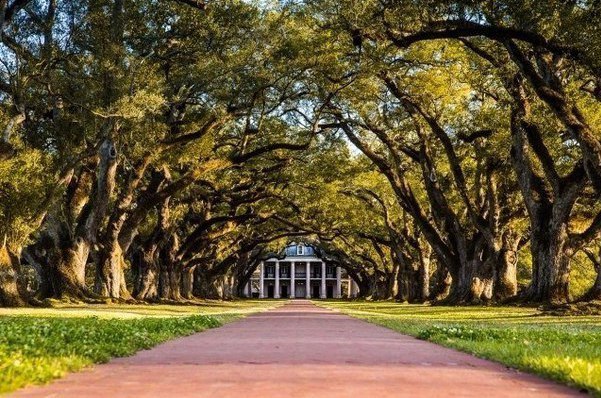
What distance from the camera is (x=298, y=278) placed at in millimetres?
156875

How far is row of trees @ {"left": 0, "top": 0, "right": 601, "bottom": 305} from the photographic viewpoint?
20000 mm

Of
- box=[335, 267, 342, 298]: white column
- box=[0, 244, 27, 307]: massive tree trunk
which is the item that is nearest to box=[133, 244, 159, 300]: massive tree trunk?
box=[0, 244, 27, 307]: massive tree trunk

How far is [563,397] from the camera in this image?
5.29 metres

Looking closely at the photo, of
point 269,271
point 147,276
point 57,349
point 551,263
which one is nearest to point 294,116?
point 147,276

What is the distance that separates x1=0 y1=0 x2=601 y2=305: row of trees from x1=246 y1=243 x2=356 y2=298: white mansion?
113318mm

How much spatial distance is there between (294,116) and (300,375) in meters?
→ 27.0

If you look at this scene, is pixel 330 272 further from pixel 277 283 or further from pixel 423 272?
pixel 423 272

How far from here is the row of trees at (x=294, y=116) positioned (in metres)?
20.0

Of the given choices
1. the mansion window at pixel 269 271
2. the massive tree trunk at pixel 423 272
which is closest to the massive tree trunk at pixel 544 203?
the massive tree trunk at pixel 423 272

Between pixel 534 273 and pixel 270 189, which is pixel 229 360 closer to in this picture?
pixel 534 273

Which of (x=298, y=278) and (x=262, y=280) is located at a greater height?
(x=298, y=278)

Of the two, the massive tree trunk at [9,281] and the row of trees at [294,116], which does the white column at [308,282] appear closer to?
the row of trees at [294,116]

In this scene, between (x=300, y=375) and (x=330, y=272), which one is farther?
(x=330, y=272)

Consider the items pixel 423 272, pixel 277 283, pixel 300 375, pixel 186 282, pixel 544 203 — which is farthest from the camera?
pixel 277 283
